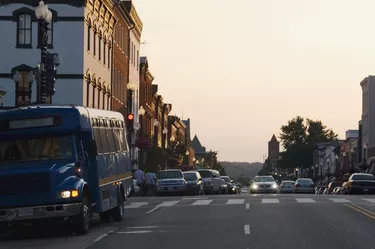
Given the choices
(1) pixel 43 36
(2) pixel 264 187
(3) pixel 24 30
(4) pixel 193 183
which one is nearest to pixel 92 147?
(1) pixel 43 36

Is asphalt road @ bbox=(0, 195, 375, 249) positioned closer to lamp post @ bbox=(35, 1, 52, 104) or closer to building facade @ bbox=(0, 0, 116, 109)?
lamp post @ bbox=(35, 1, 52, 104)

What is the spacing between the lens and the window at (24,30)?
168 feet

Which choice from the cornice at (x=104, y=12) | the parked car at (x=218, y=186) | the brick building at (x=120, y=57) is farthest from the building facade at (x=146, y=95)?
the parked car at (x=218, y=186)

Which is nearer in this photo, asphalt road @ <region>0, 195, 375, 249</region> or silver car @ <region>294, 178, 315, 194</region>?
asphalt road @ <region>0, 195, 375, 249</region>

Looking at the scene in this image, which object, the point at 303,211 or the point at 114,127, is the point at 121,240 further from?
the point at 303,211

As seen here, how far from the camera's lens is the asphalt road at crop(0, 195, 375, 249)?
17297 mm

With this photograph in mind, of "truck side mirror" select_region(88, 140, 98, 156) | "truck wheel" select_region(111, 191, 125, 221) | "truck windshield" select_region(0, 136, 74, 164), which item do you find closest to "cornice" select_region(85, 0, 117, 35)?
"truck wheel" select_region(111, 191, 125, 221)

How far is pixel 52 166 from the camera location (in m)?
19.2

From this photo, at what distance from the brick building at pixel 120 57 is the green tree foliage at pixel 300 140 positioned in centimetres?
9992

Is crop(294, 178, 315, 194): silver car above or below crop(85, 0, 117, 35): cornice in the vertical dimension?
below

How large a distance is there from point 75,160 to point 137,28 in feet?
192

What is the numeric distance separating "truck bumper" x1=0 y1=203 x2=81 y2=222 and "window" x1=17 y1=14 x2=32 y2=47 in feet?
109

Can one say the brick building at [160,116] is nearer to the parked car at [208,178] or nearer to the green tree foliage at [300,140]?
the parked car at [208,178]

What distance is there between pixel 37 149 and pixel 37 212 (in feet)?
5.40
